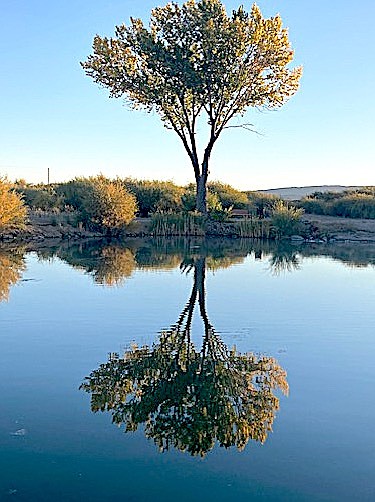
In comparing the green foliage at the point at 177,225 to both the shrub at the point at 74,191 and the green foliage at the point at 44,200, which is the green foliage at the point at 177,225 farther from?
the green foliage at the point at 44,200

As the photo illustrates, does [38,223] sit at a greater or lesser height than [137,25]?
lesser

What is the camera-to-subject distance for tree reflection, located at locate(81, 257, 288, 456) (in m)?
5.22

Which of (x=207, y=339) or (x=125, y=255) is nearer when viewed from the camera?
(x=207, y=339)

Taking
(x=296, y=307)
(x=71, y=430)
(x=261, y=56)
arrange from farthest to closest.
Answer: (x=261, y=56)
(x=296, y=307)
(x=71, y=430)

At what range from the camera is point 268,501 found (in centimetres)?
412

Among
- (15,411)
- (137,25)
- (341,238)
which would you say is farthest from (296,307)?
(137,25)

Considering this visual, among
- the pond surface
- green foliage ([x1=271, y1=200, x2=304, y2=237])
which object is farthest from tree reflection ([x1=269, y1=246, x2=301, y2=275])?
green foliage ([x1=271, y1=200, x2=304, y2=237])

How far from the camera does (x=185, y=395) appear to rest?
6.01m

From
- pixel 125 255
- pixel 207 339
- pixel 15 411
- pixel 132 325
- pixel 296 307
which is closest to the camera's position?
pixel 15 411

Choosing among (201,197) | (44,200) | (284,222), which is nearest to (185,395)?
(284,222)

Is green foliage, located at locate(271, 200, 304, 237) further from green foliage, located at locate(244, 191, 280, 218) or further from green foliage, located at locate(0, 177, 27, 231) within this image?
green foliage, located at locate(0, 177, 27, 231)

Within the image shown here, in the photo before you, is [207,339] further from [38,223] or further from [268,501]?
[38,223]

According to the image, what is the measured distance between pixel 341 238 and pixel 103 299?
22551mm

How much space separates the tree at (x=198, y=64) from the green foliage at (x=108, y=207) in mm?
4286
